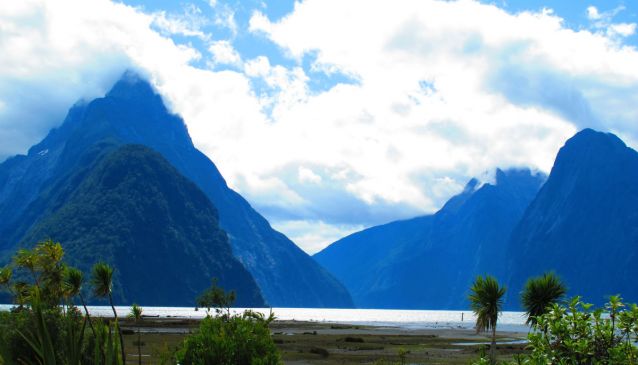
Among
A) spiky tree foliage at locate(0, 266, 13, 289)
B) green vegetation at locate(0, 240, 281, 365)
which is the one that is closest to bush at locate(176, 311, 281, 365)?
green vegetation at locate(0, 240, 281, 365)

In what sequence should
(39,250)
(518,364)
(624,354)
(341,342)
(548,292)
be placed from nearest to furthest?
(624,354), (518,364), (548,292), (39,250), (341,342)

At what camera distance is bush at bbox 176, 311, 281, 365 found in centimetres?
1791

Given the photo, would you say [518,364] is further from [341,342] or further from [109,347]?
[341,342]

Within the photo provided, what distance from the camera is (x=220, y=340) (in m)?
17.8

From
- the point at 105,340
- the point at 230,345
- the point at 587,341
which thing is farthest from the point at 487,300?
the point at 105,340

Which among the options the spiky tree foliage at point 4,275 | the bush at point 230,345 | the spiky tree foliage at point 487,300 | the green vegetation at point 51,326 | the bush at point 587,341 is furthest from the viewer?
the spiky tree foliage at point 4,275

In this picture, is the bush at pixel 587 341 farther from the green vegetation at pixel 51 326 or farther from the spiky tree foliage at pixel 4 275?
the spiky tree foliage at pixel 4 275

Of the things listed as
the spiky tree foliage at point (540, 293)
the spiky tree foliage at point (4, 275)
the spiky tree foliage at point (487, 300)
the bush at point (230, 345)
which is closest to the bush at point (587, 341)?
the bush at point (230, 345)

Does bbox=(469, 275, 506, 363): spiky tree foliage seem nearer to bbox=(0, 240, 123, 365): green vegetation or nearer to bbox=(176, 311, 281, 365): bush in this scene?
bbox=(0, 240, 123, 365): green vegetation

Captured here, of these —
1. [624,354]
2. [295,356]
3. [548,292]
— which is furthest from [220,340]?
[295,356]

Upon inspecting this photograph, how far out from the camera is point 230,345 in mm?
17906

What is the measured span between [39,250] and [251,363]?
36449 mm

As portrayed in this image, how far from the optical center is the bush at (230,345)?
17906 millimetres

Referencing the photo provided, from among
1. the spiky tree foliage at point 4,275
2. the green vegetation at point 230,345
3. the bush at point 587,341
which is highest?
the spiky tree foliage at point 4,275
